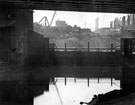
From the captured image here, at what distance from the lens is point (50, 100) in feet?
23.8

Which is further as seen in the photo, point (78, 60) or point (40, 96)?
point (78, 60)

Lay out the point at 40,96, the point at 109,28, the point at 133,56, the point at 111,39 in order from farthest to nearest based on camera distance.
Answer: the point at 109,28 < the point at 111,39 < the point at 133,56 < the point at 40,96

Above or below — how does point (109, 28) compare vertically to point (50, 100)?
above

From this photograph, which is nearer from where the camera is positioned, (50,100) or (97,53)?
(50,100)

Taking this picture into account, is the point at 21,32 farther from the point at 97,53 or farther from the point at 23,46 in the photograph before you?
the point at 97,53

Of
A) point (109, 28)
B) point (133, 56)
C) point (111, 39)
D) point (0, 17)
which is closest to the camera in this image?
point (133, 56)

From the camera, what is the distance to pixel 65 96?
308 inches

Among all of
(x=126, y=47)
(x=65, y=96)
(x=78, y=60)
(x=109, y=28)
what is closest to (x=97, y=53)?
(x=78, y=60)

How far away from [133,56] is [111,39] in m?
15.2

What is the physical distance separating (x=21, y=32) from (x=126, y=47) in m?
8.99

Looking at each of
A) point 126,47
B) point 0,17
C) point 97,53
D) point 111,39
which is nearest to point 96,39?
point 111,39

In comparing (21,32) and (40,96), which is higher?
(21,32)

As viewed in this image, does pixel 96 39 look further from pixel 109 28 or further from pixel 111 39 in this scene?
pixel 109 28

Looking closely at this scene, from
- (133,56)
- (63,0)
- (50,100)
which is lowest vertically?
(50,100)
